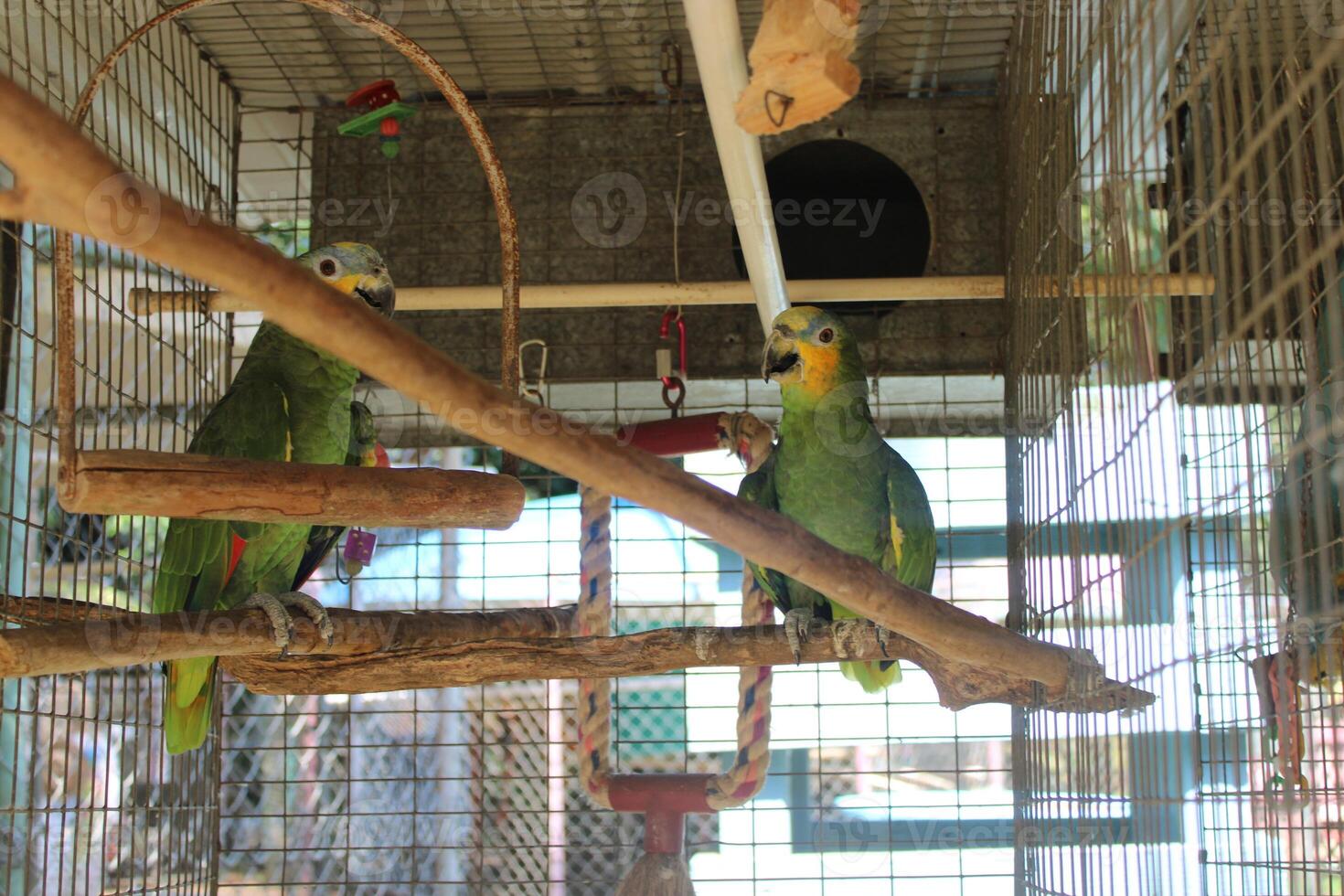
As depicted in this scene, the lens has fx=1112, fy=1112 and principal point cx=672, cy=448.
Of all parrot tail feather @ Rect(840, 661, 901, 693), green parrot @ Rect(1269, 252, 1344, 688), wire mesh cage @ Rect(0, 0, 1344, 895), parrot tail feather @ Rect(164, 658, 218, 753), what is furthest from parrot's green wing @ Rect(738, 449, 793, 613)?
parrot tail feather @ Rect(164, 658, 218, 753)

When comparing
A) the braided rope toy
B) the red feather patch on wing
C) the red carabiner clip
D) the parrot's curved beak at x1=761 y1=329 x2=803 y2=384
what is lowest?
the braided rope toy

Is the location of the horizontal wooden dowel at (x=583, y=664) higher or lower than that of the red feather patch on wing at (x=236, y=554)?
lower

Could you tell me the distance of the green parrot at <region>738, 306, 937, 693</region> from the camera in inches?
109

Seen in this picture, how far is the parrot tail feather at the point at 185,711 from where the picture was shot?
256 centimetres

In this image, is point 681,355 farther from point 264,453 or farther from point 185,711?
point 185,711

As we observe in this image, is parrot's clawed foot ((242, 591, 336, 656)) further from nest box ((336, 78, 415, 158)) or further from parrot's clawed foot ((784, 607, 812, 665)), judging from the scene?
nest box ((336, 78, 415, 158))

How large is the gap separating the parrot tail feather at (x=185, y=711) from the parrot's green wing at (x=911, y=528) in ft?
5.39

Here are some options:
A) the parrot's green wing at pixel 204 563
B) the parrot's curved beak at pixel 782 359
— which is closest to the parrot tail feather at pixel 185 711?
the parrot's green wing at pixel 204 563

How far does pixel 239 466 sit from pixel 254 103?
239 cm

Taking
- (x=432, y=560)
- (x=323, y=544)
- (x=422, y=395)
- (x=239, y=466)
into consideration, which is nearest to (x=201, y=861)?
(x=323, y=544)

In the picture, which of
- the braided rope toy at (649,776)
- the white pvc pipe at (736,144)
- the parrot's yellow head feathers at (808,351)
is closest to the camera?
the white pvc pipe at (736,144)

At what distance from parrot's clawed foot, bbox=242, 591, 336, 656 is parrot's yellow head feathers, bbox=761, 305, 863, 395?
1.23 m

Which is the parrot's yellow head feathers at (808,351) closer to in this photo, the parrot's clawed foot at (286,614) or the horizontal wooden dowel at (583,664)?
the horizontal wooden dowel at (583,664)

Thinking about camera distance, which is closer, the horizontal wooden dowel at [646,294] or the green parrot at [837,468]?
the green parrot at [837,468]
